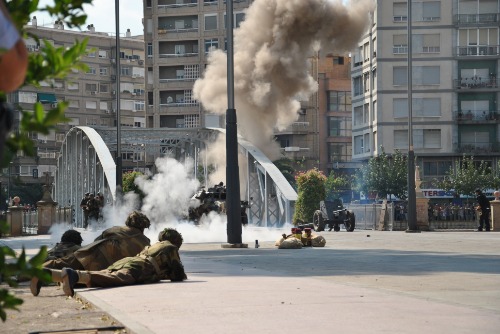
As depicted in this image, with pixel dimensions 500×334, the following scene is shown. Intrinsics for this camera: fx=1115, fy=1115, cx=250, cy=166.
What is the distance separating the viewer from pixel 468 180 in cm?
Answer: 7819

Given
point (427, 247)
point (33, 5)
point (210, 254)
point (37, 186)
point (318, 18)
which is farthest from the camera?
point (37, 186)

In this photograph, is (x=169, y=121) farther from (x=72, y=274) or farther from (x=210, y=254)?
(x=72, y=274)

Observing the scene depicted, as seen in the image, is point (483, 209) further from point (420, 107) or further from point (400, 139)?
point (400, 139)

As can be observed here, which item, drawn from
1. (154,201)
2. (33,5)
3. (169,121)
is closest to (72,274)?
(33,5)

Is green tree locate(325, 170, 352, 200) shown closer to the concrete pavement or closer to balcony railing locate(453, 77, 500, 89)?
balcony railing locate(453, 77, 500, 89)

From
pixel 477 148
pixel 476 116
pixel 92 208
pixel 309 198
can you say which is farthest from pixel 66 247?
pixel 477 148

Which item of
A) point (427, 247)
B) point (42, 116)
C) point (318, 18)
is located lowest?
point (427, 247)

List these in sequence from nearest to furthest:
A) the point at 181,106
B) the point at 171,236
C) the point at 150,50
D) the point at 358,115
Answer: the point at 171,236
the point at 358,115
the point at 181,106
the point at 150,50

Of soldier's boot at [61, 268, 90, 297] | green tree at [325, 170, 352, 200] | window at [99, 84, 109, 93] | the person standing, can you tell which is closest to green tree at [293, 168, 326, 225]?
the person standing

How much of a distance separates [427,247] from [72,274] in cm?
1506

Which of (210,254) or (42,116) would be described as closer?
(42,116)

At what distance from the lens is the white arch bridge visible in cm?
4847

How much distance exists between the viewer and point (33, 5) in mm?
3531

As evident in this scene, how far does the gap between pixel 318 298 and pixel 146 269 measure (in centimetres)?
331
